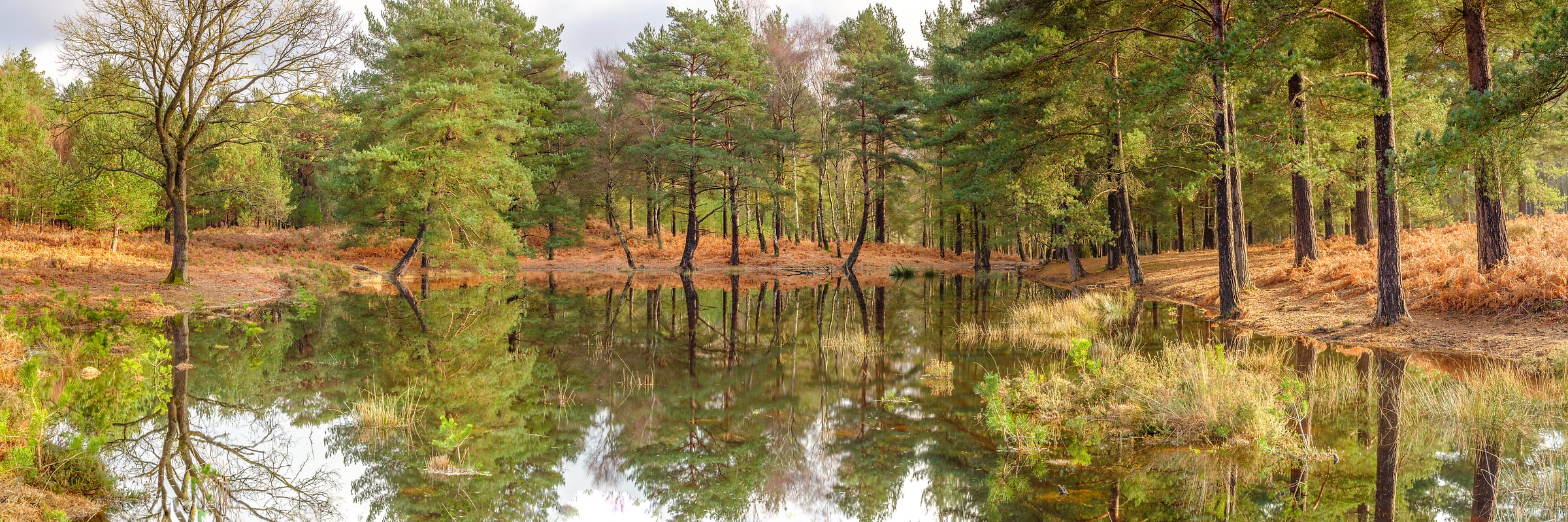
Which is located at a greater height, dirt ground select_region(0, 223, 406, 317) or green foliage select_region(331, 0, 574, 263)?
green foliage select_region(331, 0, 574, 263)

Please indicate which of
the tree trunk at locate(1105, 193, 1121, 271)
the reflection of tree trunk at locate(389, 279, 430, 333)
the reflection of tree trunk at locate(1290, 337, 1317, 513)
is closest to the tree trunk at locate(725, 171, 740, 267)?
the reflection of tree trunk at locate(389, 279, 430, 333)

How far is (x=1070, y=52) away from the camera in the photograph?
776 inches

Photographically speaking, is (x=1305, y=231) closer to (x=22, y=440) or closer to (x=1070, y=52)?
(x=1070, y=52)

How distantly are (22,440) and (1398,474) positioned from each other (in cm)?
1064

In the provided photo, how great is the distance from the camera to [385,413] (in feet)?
26.7

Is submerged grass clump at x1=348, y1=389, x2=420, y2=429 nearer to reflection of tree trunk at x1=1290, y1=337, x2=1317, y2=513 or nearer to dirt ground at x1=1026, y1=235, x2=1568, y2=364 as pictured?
reflection of tree trunk at x1=1290, y1=337, x2=1317, y2=513

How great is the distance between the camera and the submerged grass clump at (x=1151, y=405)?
22.8ft

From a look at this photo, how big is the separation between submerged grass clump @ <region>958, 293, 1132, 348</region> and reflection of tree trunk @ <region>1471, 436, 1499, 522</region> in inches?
258

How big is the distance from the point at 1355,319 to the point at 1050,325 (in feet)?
16.7

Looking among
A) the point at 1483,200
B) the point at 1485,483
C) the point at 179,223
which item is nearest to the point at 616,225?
the point at 179,223

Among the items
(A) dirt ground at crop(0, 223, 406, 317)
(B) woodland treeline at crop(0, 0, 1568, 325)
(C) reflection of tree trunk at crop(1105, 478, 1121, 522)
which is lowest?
(C) reflection of tree trunk at crop(1105, 478, 1121, 522)

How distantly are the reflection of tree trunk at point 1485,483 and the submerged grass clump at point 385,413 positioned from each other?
902cm

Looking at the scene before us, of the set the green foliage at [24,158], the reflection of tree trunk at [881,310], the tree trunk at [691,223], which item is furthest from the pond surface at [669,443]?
the tree trunk at [691,223]

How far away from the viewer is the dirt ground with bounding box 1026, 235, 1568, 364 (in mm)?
10891
